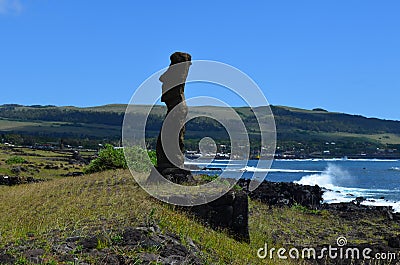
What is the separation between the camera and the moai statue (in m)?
24.2

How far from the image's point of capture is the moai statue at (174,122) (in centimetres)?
2425

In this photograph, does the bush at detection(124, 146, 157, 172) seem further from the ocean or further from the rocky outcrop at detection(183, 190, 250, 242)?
the rocky outcrop at detection(183, 190, 250, 242)

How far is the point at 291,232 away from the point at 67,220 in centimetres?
1770

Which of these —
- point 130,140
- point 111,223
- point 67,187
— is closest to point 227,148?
point 130,140

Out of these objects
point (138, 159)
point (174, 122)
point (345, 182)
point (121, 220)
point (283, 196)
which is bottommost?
point (283, 196)

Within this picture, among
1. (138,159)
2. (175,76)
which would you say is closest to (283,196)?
(138,159)

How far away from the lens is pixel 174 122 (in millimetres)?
24234

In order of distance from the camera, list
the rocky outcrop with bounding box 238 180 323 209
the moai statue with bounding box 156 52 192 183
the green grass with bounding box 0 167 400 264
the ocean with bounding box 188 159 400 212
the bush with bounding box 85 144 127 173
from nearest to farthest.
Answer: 1. the green grass with bounding box 0 167 400 264
2. the moai statue with bounding box 156 52 192 183
3. the bush with bounding box 85 144 127 173
4. the rocky outcrop with bounding box 238 180 323 209
5. the ocean with bounding box 188 159 400 212

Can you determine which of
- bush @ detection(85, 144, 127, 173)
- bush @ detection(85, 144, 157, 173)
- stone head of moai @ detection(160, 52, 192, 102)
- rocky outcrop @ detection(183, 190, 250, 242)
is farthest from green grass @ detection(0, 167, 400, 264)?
bush @ detection(85, 144, 127, 173)

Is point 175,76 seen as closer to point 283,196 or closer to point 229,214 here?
point 229,214

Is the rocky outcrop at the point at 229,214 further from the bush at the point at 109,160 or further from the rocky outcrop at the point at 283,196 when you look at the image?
the rocky outcrop at the point at 283,196

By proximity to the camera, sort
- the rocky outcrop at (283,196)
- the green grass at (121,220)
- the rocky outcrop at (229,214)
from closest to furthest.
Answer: the green grass at (121,220) < the rocky outcrop at (229,214) < the rocky outcrop at (283,196)

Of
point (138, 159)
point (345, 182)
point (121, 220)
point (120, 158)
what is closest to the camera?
point (121, 220)

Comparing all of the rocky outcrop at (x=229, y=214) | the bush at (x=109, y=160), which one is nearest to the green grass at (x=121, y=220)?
the rocky outcrop at (x=229, y=214)
